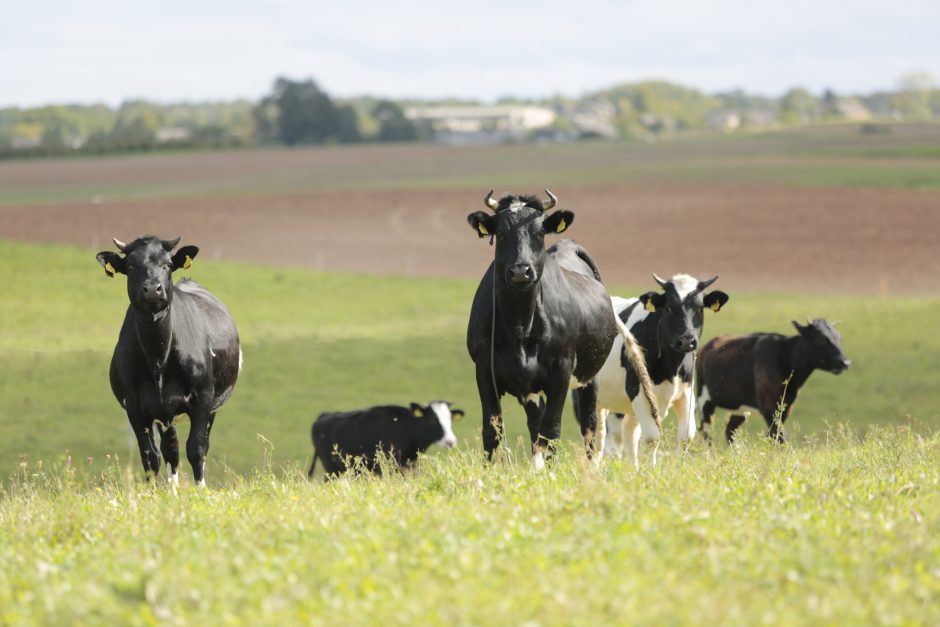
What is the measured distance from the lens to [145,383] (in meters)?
11.3

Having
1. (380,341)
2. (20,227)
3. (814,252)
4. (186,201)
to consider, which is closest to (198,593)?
(380,341)

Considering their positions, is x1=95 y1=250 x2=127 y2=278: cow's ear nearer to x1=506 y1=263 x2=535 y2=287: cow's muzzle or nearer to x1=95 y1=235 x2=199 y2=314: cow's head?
x1=95 y1=235 x2=199 y2=314: cow's head

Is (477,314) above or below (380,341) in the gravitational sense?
above

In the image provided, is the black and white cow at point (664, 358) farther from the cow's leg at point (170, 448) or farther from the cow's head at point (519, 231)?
the cow's leg at point (170, 448)

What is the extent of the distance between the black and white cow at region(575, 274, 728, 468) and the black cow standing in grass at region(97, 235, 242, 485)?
3966 mm

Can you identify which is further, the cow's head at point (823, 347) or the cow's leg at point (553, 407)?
the cow's head at point (823, 347)

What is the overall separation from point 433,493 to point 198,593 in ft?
9.23

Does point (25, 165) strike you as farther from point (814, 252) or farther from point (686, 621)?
point (686, 621)

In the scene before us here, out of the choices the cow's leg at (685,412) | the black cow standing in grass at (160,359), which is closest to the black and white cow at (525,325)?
the cow's leg at (685,412)

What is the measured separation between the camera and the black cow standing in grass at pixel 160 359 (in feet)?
36.3

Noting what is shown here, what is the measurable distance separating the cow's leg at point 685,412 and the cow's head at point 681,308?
51cm

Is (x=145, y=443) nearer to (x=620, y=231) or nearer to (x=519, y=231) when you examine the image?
(x=519, y=231)

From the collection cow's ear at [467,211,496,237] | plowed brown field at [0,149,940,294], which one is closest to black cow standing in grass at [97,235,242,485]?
cow's ear at [467,211,496,237]

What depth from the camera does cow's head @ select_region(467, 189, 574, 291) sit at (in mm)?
10406
